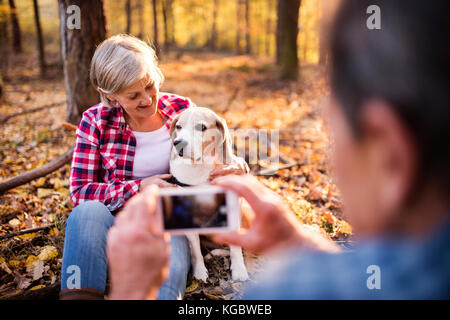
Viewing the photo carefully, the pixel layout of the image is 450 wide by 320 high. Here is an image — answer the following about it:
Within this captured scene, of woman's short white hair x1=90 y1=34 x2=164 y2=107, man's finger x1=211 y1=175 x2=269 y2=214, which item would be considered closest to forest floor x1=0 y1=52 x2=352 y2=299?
man's finger x1=211 y1=175 x2=269 y2=214

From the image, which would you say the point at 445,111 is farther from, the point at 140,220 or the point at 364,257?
the point at 140,220

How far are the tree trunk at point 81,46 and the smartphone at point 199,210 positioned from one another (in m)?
3.65

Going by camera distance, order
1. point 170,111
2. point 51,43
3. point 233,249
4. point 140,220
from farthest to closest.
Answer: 1. point 51,43
2. point 170,111
3. point 233,249
4. point 140,220

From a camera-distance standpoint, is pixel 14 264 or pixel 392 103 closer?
pixel 392 103

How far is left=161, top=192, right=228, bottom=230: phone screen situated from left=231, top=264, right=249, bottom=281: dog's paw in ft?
4.70

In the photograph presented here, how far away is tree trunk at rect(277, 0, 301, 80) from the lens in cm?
1063

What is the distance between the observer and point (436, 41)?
0.58 meters

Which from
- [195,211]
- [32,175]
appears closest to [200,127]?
[195,211]

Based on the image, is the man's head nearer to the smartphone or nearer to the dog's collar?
the smartphone

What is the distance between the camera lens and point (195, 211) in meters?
1.29

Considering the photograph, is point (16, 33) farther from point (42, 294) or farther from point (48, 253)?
point (42, 294)

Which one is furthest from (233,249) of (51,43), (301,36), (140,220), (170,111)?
(301,36)

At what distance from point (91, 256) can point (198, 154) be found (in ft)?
3.60
